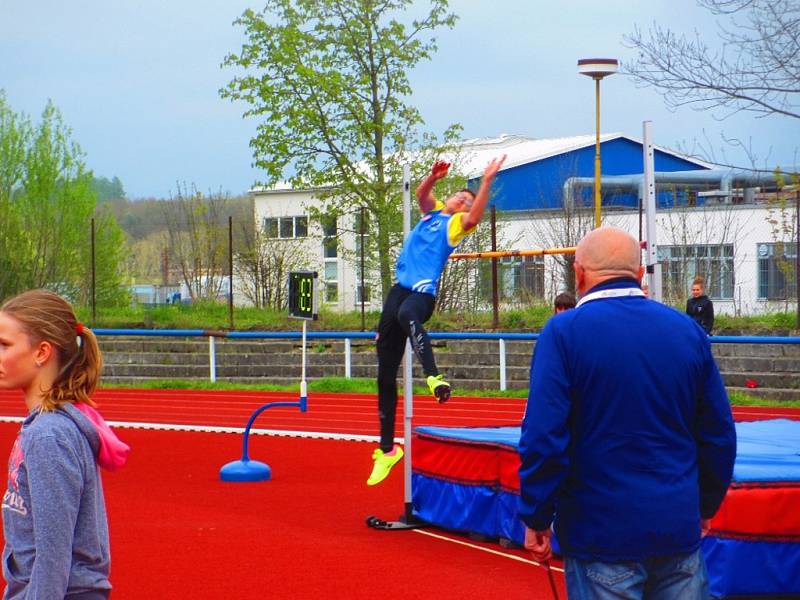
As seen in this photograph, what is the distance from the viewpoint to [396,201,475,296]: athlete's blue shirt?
7.91 meters

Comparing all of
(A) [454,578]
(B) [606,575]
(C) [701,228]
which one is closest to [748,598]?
(A) [454,578]

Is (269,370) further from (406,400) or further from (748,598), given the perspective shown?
(748,598)

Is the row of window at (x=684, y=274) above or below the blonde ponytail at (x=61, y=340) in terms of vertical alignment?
above

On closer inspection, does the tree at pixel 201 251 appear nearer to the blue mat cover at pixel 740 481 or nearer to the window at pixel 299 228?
the window at pixel 299 228

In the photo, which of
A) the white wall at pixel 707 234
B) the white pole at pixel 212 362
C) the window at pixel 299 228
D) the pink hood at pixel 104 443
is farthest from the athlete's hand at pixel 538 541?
the window at pixel 299 228

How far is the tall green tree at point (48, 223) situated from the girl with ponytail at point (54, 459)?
2710cm

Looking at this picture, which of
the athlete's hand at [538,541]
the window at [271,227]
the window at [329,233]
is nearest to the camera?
the athlete's hand at [538,541]

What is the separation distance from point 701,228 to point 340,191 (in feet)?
24.5

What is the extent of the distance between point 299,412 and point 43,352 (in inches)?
569

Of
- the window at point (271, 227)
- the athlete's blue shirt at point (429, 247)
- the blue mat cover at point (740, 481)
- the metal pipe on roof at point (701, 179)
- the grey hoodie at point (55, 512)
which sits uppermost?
the metal pipe on roof at point (701, 179)

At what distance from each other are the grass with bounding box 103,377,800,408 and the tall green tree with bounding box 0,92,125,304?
8.72 metres

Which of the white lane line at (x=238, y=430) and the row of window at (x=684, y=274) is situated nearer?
the white lane line at (x=238, y=430)

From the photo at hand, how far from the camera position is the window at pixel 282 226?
31.0m

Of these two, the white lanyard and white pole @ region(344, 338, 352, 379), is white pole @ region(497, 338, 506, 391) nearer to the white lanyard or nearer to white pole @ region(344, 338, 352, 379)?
white pole @ region(344, 338, 352, 379)
